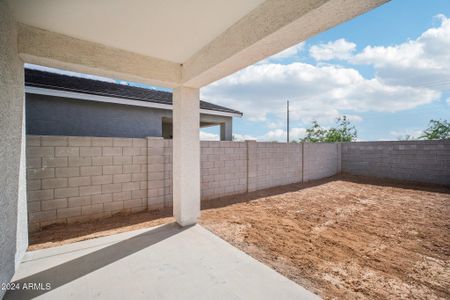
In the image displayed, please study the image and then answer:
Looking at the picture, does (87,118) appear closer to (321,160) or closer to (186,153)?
(186,153)

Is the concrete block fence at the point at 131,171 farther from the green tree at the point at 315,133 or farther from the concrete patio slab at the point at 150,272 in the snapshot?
the green tree at the point at 315,133

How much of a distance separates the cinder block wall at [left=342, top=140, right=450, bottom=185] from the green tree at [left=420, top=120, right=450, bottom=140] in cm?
580

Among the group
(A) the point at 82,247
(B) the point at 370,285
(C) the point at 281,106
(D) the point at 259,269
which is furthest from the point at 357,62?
(C) the point at 281,106

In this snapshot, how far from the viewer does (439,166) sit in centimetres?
781

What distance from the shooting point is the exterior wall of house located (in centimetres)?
550

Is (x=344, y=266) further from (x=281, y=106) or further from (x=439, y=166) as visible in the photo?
(x=281, y=106)

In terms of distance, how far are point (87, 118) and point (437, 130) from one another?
17959 mm

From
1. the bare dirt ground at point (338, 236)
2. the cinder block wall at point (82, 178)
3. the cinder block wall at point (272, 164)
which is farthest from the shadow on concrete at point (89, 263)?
the cinder block wall at point (272, 164)

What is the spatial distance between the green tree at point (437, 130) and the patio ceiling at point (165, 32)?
15.5m

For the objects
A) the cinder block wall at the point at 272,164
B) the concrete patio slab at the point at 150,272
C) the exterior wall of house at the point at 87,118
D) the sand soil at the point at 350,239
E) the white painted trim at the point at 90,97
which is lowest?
the sand soil at the point at 350,239

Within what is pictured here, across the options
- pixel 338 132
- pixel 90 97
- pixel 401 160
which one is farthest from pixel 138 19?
pixel 338 132

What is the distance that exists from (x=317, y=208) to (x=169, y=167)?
3.86 metres

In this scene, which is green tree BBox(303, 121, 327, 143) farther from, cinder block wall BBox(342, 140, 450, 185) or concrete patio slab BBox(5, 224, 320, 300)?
concrete patio slab BBox(5, 224, 320, 300)

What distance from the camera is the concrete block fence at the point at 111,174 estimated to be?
348 centimetres
